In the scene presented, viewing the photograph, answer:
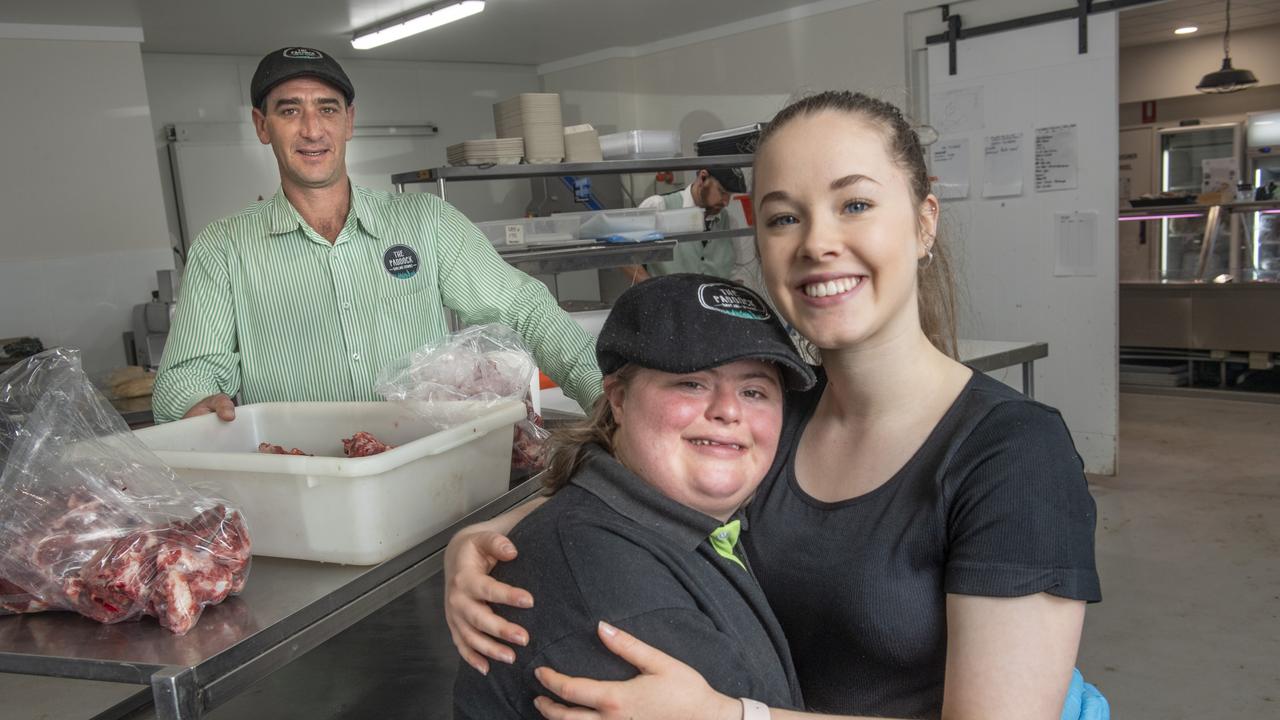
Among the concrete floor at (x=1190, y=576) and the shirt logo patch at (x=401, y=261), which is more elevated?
the shirt logo patch at (x=401, y=261)

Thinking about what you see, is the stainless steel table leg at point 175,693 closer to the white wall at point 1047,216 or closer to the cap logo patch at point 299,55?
the cap logo patch at point 299,55

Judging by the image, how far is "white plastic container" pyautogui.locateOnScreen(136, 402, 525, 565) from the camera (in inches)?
58.4

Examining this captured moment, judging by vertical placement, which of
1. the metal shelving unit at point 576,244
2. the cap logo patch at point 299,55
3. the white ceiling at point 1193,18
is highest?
the white ceiling at point 1193,18

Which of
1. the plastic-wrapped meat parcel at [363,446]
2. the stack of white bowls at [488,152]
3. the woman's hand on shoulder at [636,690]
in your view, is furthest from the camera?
the stack of white bowls at [488,152]

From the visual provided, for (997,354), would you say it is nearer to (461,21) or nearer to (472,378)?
(472,378)

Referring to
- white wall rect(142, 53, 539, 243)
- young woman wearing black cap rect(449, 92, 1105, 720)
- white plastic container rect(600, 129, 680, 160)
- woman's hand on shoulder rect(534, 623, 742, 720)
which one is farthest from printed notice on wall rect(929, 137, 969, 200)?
woman's hand on shoulder rect(534, 623, 742, 720)

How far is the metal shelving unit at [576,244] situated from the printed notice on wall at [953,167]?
7.09 ft

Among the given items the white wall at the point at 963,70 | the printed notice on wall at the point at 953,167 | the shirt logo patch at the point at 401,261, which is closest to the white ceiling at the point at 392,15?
the white wall at the point at 963,70

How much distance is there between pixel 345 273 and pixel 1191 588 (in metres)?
3.53

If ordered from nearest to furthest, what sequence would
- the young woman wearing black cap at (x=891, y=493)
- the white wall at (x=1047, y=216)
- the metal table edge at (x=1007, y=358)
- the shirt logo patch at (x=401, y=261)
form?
the young woman wearing black cap at (x=891, y=493) → the shirt logo patch at (x=401, y=261) → the metal table edge at (x=1007, y=358) → the white wall at (x=1047, y=216)

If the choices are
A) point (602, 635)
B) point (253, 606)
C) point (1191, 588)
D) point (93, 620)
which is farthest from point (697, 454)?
point (1191, 588)

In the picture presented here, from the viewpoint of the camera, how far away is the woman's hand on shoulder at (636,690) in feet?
3.06

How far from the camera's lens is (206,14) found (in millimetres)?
5496

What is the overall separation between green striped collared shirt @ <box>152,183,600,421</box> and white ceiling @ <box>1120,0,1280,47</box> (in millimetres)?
6382
